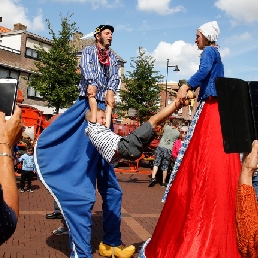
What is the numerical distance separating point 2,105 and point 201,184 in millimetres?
1475

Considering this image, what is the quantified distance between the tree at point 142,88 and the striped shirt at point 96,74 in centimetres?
1950

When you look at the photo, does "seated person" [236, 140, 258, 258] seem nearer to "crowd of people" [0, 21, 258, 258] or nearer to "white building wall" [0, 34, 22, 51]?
"crowd of people" [0, 21, 258, 258]

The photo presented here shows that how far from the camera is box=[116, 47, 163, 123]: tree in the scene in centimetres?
2411

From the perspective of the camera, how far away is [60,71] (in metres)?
23.1

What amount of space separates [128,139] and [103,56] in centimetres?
166

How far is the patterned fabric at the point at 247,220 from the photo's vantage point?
67.1 inches

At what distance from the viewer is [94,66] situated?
3.83 meters

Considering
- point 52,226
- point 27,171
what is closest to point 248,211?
point 52,226

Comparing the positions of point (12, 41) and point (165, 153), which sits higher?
point (12, 41)

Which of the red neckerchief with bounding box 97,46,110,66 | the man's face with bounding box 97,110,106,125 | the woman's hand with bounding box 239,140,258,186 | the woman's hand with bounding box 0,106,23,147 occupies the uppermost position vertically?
the red neckerchief with bounding box 97,46,110,66

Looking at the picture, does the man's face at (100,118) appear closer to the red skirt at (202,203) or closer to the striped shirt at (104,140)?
the striped shirt at (104,140)

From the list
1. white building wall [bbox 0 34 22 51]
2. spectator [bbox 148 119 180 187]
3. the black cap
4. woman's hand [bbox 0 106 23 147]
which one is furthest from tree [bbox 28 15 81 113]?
woman's hand [bbox 0 106 23 147]

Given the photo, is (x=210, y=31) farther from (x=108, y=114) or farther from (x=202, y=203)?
(x=202, y=203)

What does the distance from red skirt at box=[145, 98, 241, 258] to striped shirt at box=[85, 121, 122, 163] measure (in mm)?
572
